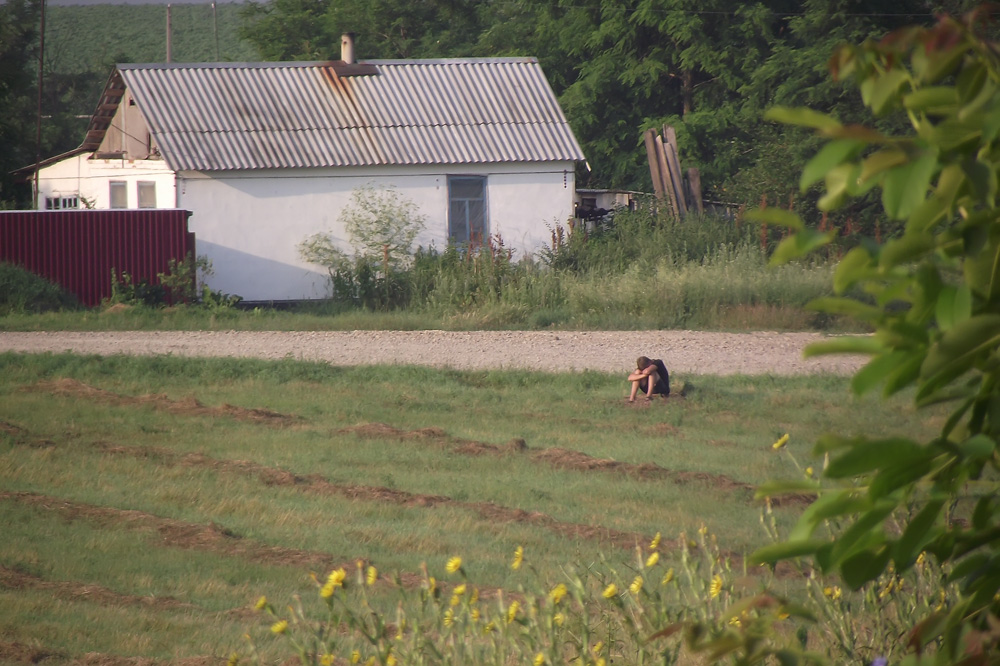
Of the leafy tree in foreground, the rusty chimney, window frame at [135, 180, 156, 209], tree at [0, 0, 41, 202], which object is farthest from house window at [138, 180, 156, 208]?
the leafy tree in foreground

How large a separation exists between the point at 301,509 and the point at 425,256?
14055mm

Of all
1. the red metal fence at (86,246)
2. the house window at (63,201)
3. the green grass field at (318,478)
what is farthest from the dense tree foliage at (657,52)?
the green grass field at (318,478)

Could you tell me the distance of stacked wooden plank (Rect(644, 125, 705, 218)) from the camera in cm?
2412

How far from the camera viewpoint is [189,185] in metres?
20.4

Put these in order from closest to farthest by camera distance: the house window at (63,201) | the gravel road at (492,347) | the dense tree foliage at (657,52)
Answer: the gravel road at (492,347) → the house window at (63,201) → the dense tree foliage at (657,52)

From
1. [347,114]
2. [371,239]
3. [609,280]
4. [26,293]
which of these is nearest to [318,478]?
[609,280]

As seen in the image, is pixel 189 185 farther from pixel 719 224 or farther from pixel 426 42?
pixel 426 42

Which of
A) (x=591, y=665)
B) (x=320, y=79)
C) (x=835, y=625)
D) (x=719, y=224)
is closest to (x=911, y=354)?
(x=591, y=665)

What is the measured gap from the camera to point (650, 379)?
415 inches

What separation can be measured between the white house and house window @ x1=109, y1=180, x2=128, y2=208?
0.05 metres

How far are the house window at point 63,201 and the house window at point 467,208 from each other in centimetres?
1066

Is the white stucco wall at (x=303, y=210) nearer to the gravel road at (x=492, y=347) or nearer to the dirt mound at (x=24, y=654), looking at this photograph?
the gravel road at (x=492, y=347)

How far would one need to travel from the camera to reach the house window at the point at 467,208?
21.9 m

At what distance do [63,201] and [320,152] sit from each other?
10.2 metres
